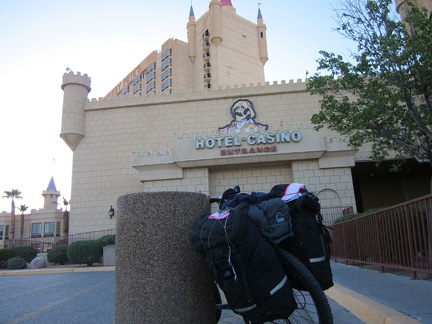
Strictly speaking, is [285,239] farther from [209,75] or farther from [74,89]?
[209,75]

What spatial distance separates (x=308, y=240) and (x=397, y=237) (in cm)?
Answer: 501

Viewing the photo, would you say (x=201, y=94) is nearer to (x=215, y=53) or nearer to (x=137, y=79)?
(x=215, y=53)

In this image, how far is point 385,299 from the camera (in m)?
4.71

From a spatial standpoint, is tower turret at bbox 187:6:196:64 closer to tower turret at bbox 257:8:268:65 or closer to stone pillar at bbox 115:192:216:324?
tower turret at bbox 257:8:268:65

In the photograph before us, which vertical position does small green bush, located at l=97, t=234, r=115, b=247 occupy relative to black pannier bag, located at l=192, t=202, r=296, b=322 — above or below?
below

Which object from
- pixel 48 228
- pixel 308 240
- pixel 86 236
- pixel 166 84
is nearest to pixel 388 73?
pixel 308 240

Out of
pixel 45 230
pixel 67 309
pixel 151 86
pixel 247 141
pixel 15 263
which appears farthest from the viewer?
pixel 151 86

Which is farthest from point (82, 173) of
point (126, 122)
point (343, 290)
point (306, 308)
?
point (306, 308)

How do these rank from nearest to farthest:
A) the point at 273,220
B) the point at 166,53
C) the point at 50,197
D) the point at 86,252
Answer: the point at 273,220
the point at 86,252
the point at 50,197
the point at 166,53

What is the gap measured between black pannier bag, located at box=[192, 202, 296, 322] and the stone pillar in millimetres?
587

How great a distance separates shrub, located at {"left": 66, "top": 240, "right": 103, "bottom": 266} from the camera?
19.0 m

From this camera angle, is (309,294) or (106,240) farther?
(106,240)

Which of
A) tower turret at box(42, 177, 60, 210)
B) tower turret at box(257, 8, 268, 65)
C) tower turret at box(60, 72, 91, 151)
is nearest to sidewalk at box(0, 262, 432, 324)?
tower turret at box(60, 72, 91, 151)

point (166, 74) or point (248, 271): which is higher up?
point (166, 74)
